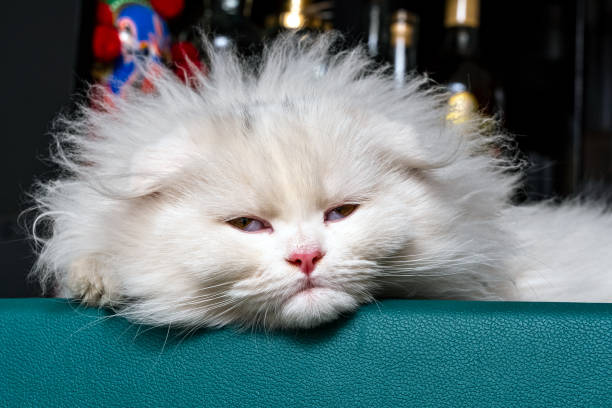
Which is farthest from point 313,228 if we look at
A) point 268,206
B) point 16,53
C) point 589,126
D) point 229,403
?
point 589,126

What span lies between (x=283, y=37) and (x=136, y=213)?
48cm

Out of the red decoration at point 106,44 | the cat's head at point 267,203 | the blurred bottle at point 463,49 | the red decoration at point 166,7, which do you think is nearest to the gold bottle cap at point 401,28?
the blurred bottle at point 463,49

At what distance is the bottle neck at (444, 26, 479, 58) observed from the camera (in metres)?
2.55

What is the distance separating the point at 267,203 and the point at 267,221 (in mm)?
30

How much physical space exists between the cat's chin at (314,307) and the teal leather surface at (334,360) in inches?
0.6

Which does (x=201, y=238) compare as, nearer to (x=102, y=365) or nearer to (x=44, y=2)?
(x=102, y=365)

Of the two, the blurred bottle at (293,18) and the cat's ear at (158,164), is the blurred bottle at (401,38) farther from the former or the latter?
the cat's ear at (158,164)

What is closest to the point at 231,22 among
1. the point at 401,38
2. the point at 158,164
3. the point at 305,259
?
the point at 401,38

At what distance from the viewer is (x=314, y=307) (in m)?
0.87

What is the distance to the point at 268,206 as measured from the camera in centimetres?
92

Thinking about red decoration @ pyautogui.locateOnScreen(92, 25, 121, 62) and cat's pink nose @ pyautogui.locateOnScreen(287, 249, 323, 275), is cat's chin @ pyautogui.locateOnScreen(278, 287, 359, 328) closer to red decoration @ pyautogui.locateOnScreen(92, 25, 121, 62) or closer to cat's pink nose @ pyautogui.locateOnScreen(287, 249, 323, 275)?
cat's pink nose @ pyautogui.locateOnScreen(287, 249, 323, 275)

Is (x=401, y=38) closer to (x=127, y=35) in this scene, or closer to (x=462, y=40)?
(x=462, y=40)

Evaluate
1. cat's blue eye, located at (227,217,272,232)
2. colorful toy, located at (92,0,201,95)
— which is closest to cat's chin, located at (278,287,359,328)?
cat's blue eye, located at (227,217,272,232)

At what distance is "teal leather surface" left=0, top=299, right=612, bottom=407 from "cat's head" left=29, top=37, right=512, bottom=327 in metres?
0.05
